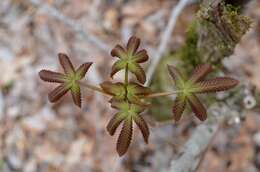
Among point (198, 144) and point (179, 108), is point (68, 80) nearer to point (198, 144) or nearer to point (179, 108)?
point (179, 108)

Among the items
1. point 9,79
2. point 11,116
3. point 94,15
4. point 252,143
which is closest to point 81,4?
point 94,15

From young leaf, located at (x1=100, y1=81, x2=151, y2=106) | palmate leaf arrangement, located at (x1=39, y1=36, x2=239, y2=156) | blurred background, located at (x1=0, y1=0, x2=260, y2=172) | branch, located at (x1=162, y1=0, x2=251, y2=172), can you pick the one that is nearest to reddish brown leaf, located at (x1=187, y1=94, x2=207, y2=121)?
palmate leaf arrangement, located at (x1=39, y1=36, x2=239, y2=156)

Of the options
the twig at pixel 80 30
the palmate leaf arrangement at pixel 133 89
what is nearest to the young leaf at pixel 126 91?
the palmate leaf arrangement at pixel 133 89

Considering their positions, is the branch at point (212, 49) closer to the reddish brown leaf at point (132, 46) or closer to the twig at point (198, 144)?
the twig at point (198, 144)

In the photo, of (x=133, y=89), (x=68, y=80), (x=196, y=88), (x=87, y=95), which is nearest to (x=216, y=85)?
(x=196, y=88)

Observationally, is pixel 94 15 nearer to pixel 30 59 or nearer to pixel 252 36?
pixel 30 59
